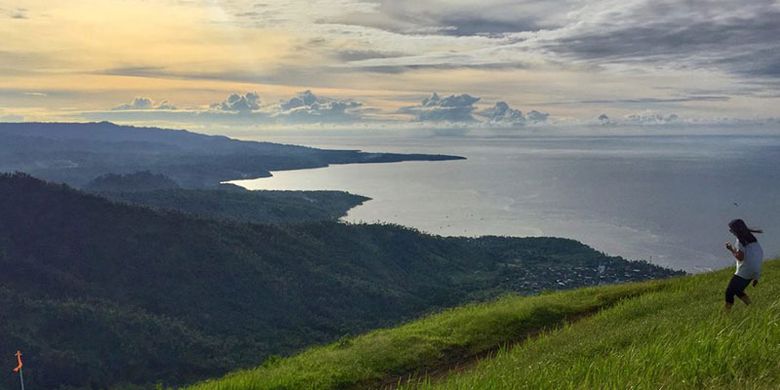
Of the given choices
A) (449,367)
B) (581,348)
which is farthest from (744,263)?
(449,367)

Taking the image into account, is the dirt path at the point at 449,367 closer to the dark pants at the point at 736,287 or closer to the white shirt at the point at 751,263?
the dark pants at the point at 736,287

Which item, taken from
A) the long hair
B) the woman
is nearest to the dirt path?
the woman

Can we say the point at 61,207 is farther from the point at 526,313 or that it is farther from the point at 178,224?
the point at 526,313

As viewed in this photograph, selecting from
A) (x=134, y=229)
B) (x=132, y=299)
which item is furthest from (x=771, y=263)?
(x=134, y=229)

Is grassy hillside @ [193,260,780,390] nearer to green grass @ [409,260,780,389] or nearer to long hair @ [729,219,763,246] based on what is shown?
green grass @ [409,260,780,389]

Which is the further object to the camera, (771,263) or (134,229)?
(134,229)
